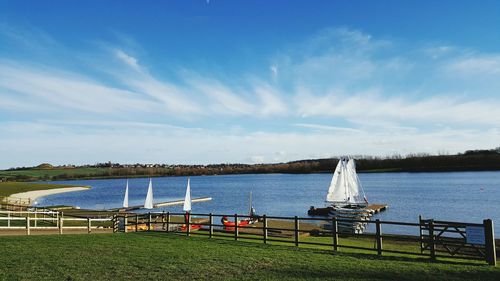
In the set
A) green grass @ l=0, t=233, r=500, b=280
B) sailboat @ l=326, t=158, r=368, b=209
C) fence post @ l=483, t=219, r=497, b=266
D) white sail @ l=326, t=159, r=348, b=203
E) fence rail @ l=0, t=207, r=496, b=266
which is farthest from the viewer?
white sail @ l=326, t=159, r=348, b=203

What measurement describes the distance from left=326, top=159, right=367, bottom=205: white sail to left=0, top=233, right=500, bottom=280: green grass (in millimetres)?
36625

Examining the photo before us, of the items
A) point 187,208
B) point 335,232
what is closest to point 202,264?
point 335,232

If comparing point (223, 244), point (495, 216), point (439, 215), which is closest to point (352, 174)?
point (439, 215)

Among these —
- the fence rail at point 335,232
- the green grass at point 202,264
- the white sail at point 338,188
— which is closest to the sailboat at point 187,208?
the fence rail at point 335,232

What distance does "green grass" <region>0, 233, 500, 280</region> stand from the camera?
35.5 ft

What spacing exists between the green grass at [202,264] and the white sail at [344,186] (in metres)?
36.6

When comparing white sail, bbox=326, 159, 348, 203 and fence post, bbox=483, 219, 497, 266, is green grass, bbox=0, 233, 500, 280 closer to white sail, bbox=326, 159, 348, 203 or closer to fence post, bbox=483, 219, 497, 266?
fence post, bbox=483, 219, 497, 266

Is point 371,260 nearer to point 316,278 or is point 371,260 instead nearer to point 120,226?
point 316,278

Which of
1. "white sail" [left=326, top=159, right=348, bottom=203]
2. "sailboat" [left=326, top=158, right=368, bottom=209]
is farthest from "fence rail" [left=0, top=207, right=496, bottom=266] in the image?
"sailboat" [left=326, top=158, right=368, bottom=209]

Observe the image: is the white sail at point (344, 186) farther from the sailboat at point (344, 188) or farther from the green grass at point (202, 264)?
the green grass at point (202, 264)

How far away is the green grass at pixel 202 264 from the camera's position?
10820mm

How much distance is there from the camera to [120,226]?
25125 millimetres

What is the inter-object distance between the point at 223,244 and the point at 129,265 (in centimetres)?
568

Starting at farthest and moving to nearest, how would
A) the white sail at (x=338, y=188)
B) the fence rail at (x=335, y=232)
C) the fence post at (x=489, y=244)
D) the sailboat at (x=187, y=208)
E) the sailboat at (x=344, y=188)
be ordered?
1. the white sail at (x=338, y=188)
2. the sailboat at (x=344, y=188)
3. the sailboat at (x=187, y=208)
4. the fence rail at (x=335, y=232)
5. the fence post at (x=489, y=244)
